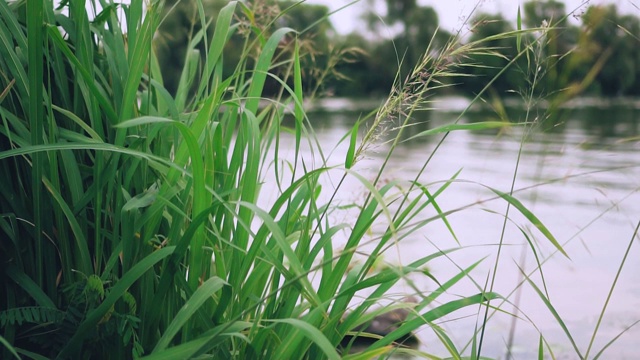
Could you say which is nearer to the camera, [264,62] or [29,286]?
[29,286]

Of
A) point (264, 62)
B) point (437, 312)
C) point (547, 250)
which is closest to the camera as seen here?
point (437, 312)

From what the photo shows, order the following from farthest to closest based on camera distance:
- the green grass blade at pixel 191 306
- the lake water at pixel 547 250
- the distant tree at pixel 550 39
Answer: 1. the lake water at pixel 547 250
2. the distant tree at pixel 550 39
3. the green grass blade at pixel 191 306

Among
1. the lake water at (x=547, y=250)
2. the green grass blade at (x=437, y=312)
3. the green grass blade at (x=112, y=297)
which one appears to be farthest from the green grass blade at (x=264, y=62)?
the green grass blade at (x=437, y=312)

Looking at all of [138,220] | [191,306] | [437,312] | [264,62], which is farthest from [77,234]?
[437,312]

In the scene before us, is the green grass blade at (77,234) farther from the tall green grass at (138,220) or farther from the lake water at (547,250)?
the lake water at (547,250)

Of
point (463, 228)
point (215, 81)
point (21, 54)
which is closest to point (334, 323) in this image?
point (215, 81)

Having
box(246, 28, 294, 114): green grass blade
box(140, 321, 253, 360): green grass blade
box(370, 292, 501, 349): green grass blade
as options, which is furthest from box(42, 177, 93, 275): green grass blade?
box(370, 292, 501, 349): green grass blade

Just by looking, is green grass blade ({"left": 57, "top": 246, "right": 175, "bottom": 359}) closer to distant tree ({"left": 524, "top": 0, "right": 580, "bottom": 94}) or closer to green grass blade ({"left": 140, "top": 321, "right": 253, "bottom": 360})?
green grass blade ({"left": 140, "top": 321, "right": 253, "bottom": 360})

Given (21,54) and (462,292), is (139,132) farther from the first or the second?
(462,292)

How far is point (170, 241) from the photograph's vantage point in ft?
3.79

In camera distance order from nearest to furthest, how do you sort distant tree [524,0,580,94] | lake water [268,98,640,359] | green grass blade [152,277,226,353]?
green grass blade [152,277,226,353], distant tree [524,0,580,94], lake water [268,98,640,359]

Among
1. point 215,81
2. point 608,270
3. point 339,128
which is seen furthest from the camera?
point 339,128

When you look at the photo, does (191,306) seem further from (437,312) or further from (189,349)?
(437,312)

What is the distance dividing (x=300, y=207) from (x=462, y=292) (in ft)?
7.83
